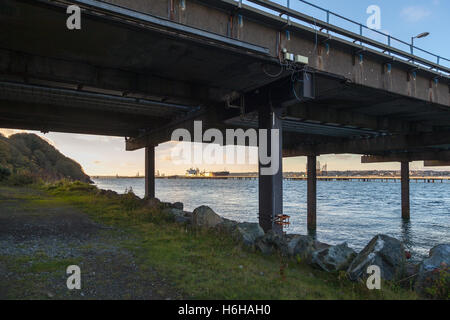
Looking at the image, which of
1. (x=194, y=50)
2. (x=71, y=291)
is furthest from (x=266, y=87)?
(x=71, y=291)

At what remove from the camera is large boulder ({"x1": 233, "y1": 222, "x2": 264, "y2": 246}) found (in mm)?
9260

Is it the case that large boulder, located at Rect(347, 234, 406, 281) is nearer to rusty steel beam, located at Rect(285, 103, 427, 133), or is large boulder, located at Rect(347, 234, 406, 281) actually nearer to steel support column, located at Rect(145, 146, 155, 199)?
rusty steel beam, located at Rect(285, 103, 427, 133)

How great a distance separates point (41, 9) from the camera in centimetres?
731

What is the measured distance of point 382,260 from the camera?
691 centimetres

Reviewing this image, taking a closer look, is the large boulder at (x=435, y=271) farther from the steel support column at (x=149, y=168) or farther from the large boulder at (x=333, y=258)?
the steel support column at (x=149, y=168)

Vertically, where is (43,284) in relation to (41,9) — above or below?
below

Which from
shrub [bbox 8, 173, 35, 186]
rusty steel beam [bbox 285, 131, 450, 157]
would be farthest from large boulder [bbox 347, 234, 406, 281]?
shrub [bbox 8, 173, 35, 186]

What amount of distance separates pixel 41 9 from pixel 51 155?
73.5 m

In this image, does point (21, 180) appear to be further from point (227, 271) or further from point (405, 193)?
point (405, 193)

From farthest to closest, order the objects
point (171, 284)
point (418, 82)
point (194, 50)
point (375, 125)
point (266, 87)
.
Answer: point (375, 125) < point (418, 82) < point (266, 87) < point (194, 50) < point (171, 284)

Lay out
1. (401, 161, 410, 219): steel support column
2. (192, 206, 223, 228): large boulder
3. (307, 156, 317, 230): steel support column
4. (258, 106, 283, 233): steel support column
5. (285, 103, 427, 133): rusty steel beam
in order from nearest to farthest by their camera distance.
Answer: (192, 206, 223, 228): large boulder < (258, 106, 283, 233): steel support column < (285, 103, 427, 133): rusty steel beam < (307, 156, 317, 230): steel support column < (401, 161, 410, 219): steel support column

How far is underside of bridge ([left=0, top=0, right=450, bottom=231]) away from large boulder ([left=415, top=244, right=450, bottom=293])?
20.3 ft
